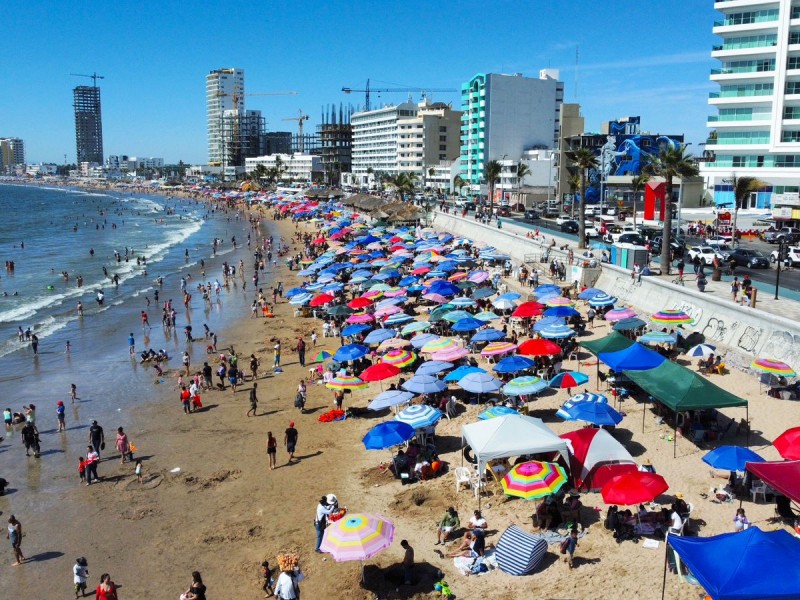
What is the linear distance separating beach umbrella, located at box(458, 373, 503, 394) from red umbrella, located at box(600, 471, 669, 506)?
6.02 m

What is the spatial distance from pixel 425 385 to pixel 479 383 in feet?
4.83

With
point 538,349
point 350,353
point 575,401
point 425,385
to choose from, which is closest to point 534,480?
point 575,401

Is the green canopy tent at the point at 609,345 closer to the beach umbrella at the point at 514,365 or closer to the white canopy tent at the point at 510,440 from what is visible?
the beach umbrella at the point at 514,365

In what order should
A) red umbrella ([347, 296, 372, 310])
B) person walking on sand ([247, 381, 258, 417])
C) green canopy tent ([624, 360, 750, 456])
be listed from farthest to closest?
1. red umbrella ([347, 296, 372, 310])
2. person walking on sand ([247, 381, 258, 417])
3. green canopy tent ([624, 360, 750, 456])

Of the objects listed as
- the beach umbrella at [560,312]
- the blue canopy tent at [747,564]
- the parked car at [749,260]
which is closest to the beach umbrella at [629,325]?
the beach umbrella at [560,312]

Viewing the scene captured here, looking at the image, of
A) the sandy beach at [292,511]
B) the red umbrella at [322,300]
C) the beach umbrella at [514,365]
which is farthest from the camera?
the red umbrella at [322,300]

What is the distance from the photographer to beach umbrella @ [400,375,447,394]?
17973mm

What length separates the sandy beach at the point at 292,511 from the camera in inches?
461

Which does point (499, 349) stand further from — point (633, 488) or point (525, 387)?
point (633, 488)

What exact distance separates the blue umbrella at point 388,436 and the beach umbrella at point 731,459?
636 cm

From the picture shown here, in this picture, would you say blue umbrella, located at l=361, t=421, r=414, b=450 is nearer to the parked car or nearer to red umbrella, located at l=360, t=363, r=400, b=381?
red umbrella, located at l=360, t=363, r=400, b=381

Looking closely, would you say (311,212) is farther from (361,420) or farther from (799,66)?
(361,420)

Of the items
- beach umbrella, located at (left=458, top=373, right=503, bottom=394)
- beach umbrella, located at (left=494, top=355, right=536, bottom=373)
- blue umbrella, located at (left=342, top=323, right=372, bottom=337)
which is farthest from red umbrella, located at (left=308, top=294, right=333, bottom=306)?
beach umbrella, located at (left=458, top=373, right=503, bottom=394)

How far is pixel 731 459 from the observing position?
1265 centimetres
